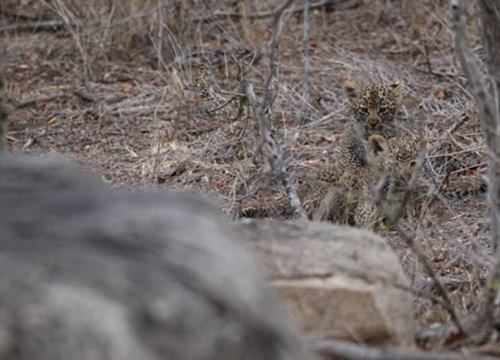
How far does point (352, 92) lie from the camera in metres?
8.13

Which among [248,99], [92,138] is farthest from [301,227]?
[92,138]

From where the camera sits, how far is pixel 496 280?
3949 millimetres

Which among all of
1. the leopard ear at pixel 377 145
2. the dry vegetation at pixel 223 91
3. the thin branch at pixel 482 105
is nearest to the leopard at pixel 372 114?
the dry vegetation at pixel 223 91

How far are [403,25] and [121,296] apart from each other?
9834 millimetres

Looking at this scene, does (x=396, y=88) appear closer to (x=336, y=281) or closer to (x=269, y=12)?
(x=269, y=12)

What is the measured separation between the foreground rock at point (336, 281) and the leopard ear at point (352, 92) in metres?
3.88

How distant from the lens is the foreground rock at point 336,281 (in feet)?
12.7

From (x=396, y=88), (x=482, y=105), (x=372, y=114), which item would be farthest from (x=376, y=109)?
(x=482, y=105)

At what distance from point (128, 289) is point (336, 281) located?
50.5 inches

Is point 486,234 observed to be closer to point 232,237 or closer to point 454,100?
point 454,100

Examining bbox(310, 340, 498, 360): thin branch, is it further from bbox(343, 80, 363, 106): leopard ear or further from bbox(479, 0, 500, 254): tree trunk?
bbox(343, 80, 363, 106): leopard ear

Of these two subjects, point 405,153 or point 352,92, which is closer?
point 405,153

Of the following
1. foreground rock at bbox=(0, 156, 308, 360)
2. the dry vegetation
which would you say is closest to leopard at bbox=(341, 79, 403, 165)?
the dry vegetation

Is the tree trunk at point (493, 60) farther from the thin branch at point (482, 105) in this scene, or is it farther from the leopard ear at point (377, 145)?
the leopard ear at point (377, 145)
